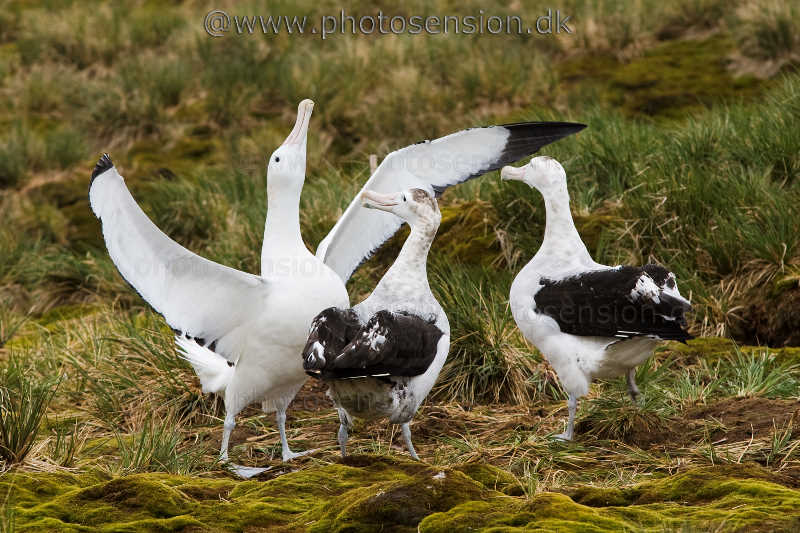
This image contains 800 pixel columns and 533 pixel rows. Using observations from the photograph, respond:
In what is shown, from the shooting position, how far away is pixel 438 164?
583 cm

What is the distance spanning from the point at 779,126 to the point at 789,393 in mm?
3091

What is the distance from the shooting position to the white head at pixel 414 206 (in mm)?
4879

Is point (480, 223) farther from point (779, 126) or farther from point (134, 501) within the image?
point (134, 501)

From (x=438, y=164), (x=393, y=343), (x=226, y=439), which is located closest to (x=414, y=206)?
(x=393, y=343)

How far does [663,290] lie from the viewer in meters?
4.75

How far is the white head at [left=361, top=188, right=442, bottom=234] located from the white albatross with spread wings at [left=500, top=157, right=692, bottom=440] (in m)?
0.70

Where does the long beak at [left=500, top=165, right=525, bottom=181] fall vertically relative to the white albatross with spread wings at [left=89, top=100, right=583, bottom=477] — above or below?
above

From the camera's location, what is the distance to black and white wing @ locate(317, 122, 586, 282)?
565 centimetres

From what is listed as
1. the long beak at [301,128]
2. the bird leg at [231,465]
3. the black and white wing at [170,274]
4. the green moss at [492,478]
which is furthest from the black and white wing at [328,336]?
the long beak at [301,128]

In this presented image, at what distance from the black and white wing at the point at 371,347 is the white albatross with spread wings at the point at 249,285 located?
1.81ft

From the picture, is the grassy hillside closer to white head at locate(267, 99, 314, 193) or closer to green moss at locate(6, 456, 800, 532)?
green moss at locate(6, 456, 800, 532)

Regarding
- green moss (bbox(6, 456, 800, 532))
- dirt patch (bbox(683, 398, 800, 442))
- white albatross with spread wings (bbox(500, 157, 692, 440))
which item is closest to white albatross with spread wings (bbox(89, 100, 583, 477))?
white albatross with spread wings (bbox(500, 157, 692, 440))

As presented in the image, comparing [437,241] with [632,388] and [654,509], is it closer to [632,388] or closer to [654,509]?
[632,388]

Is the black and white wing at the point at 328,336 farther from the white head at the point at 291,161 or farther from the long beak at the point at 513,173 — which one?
the long beak at the point at 513,173
